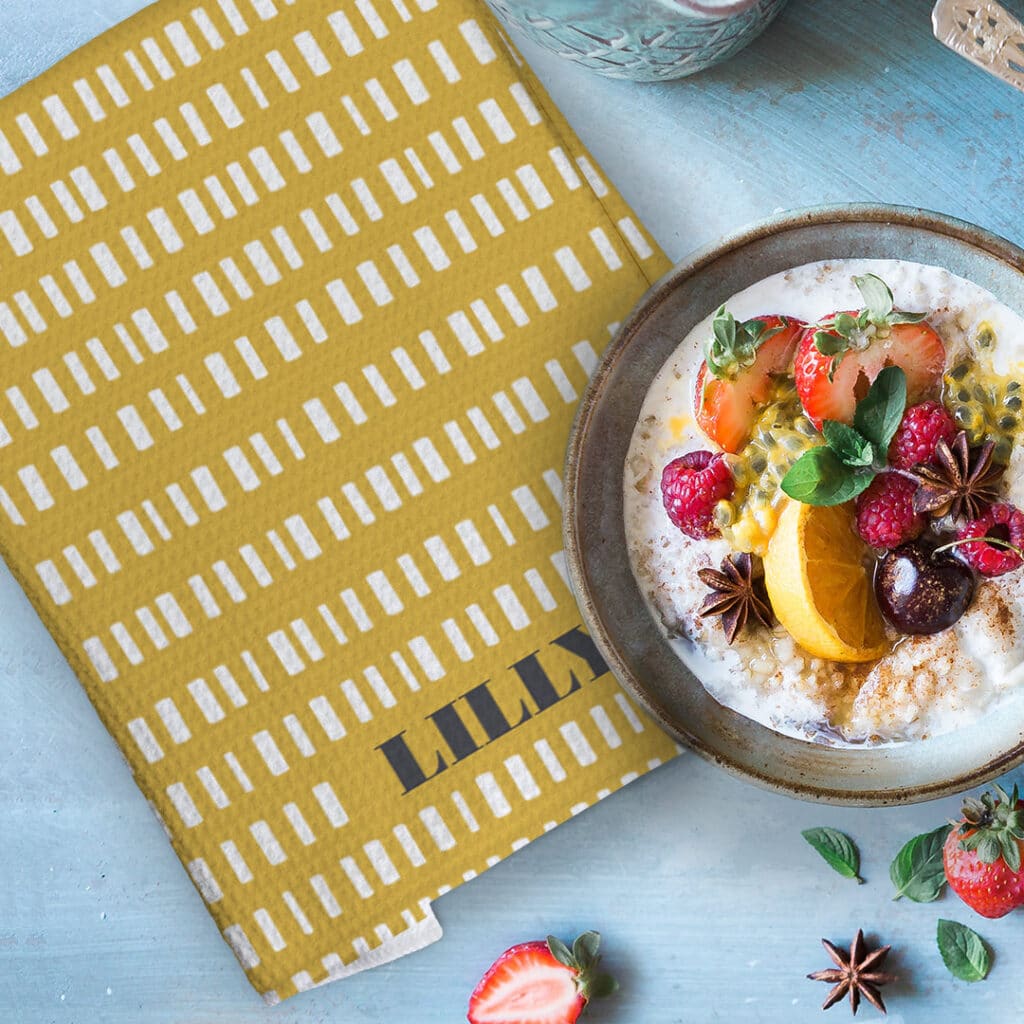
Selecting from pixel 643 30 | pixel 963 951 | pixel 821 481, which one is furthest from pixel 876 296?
pixel 963 951

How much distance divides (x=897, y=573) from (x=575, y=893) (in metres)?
0.43

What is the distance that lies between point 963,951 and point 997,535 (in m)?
0.41

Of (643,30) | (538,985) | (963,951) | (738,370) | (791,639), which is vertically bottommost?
(963,951)

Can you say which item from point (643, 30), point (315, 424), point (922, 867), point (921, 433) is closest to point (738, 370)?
point (921, 433)

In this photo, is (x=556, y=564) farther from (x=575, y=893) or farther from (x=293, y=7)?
(x=293, y=7)

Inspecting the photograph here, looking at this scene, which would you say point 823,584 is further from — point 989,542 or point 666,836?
point 666,836

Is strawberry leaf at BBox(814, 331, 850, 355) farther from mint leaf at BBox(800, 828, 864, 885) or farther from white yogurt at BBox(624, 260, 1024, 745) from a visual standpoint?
mint leaf at BBox(800, 828, 864, 885)

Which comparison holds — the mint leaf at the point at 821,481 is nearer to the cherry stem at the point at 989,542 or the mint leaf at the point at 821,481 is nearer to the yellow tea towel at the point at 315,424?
the cherry stem at the point at 989,542

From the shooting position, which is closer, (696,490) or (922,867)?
(696,490)

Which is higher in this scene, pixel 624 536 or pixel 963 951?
pixel 624 536

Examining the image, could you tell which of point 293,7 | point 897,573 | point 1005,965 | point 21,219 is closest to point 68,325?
point 21,219

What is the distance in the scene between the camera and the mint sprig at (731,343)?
87 centimetres

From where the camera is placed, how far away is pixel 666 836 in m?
1.04

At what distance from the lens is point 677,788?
104cm
